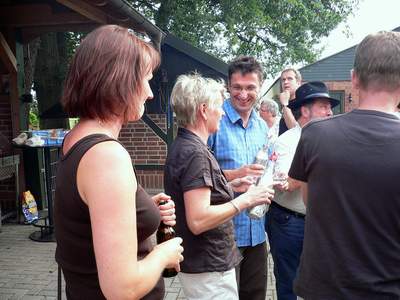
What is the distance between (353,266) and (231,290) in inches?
30.5

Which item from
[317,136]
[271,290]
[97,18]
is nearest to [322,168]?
[317,136]

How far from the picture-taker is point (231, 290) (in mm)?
2172

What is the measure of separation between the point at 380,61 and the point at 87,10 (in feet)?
13.9

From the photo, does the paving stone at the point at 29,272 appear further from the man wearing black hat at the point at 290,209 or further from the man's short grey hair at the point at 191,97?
the man's short grey hair at the point at 191,97

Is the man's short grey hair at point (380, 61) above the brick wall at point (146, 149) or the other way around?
above

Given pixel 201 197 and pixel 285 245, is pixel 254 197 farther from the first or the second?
pixel 285 245

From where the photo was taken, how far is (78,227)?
1268 millimetres

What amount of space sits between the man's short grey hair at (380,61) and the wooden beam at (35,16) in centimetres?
457

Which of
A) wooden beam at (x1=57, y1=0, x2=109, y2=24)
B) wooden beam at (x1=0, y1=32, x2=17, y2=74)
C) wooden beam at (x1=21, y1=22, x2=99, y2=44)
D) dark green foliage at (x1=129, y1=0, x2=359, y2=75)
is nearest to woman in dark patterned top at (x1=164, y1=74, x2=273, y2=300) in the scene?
wooden beam at (x1=57, y1=0, x2=109, y2=24)

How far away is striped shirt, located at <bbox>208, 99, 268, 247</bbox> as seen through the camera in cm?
270

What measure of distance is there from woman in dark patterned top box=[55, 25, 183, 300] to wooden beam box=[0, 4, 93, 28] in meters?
4.48

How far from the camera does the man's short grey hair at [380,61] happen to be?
1601 mm

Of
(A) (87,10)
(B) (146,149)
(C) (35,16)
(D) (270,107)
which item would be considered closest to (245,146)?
(A) (87,10)

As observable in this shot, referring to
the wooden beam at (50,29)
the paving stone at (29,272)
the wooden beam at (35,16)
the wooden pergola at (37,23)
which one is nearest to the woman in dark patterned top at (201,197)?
the paving stone at (29,272)
